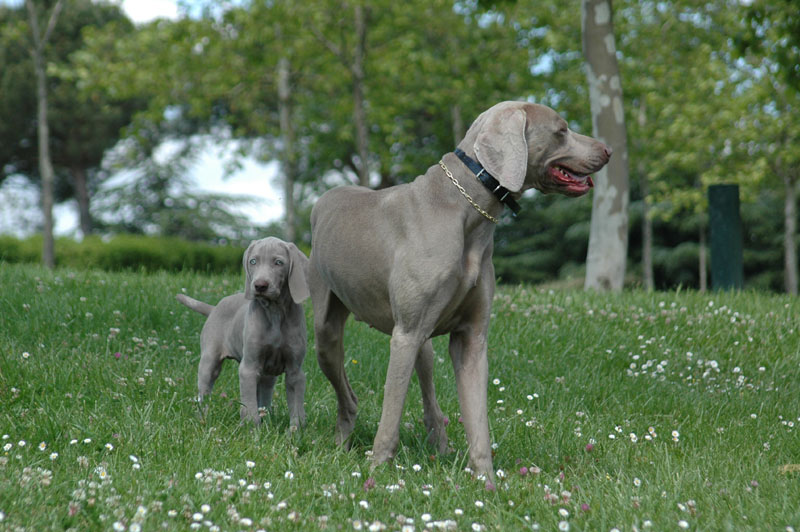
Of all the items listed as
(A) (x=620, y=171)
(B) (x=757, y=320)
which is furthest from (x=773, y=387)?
(A) (x=620, y=171)

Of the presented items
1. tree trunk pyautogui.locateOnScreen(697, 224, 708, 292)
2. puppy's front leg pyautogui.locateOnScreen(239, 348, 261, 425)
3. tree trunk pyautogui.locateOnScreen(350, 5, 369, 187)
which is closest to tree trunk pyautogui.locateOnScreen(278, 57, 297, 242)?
tree trunk pyautogui.locateOnScreen(350, 5, 369, 187)

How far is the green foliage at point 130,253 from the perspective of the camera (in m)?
21.1

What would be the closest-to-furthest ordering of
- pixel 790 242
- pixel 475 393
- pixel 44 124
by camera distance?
pixel 475 393
pixel 44 124
pixel 790 242

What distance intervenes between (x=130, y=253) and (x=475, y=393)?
18568mm

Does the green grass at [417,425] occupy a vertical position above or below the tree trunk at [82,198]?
below

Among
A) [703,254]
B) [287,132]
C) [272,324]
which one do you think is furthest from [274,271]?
[703,254]

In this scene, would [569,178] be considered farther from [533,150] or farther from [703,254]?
[703,254]

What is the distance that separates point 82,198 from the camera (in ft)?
122

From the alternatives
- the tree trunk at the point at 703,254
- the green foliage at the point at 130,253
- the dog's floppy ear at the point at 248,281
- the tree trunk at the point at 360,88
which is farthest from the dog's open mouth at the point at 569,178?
the tree trunk at the point at 703,254

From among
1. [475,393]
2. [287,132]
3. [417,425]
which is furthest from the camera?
[287,132]

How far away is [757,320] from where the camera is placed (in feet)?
27.8

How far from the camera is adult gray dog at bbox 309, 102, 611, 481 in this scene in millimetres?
4070

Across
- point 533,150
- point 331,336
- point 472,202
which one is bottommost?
point 331,336

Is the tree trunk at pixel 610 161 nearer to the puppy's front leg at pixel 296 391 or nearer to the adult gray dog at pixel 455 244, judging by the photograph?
the puppy's front leg at pixel 296 391
